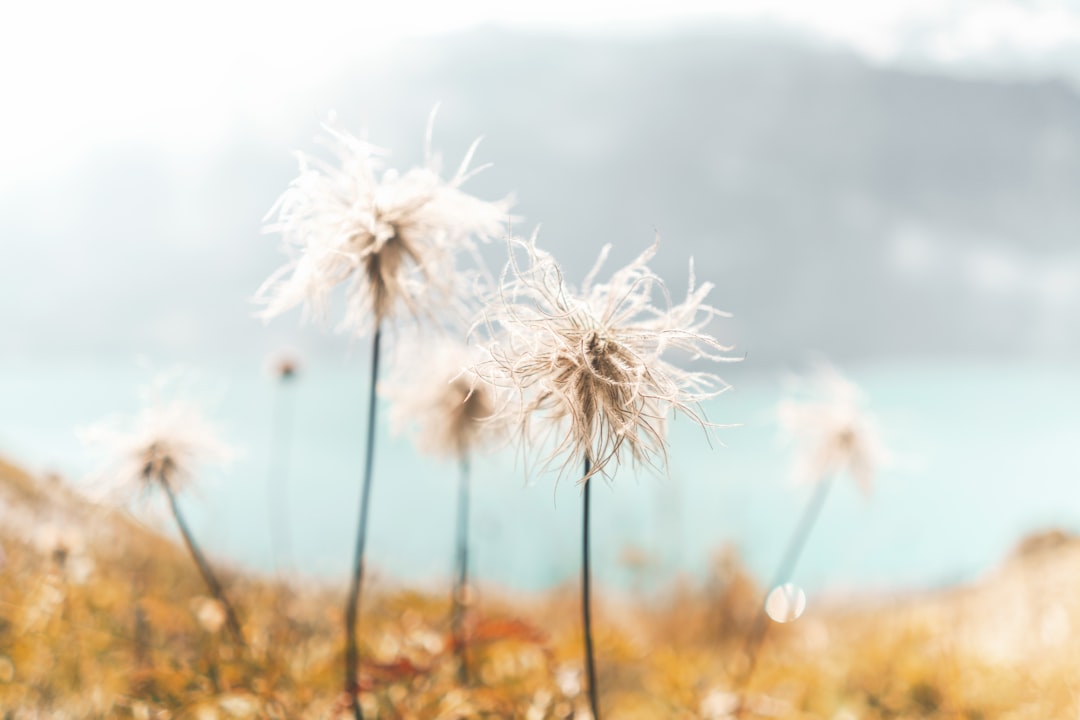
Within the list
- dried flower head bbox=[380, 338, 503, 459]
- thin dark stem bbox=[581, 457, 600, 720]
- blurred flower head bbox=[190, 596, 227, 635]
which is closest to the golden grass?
blurred flower head bbox=[190, 596, 227, 635]

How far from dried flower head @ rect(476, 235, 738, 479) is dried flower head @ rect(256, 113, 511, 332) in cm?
41

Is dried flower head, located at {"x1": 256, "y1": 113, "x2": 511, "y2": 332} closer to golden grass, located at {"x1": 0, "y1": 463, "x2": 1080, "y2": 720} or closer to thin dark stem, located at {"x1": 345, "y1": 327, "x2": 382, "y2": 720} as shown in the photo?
thin dark stem, located at {"x1": 345, "y1": 327, "x2": 382, "y2": 720}

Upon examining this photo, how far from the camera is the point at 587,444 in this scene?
1.51m

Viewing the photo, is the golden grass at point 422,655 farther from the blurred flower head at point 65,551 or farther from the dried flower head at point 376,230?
the dried flower head at point 376,230

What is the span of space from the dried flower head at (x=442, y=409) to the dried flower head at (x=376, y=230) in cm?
58

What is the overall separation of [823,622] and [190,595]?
178 inches

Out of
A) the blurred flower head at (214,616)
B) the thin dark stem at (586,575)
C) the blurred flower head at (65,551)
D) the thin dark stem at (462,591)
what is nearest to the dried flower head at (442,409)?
the thin dark stem at (462,591)

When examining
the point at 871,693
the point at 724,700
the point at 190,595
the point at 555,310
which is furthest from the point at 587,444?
the point at 190,595

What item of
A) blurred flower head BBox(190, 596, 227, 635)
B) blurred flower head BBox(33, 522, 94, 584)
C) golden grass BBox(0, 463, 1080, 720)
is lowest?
golden grass BBox(0, 463, 1080, 720)

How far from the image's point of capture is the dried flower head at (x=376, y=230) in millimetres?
1972

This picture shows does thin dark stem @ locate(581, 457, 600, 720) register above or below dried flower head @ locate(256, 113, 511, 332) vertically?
below

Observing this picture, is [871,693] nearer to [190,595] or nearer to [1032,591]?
[1032,591]

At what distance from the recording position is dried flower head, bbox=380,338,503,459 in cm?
265

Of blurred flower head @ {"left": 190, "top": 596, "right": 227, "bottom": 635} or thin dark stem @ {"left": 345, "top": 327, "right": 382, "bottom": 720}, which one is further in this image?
blurred flower head @ {"left": 190, "top": 596, "right": 227, "bottom": 635}
